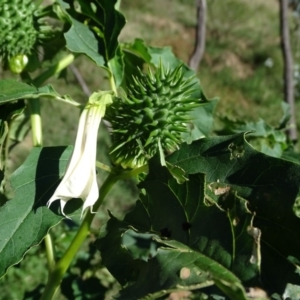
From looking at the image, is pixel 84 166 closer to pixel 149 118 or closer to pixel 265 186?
pixel 149 118

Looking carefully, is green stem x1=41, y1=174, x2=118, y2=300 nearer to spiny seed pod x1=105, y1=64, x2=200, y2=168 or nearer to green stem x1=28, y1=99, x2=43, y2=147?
→ spiny seed pod x1=105, y1=64, x2=200, y2=168

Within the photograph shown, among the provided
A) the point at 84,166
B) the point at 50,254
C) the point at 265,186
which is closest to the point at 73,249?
the point at 50,254

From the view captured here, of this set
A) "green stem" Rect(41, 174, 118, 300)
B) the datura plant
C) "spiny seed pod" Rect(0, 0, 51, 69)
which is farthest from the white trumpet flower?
"spiny seed pod" Rect(0, 0, 51, 69)

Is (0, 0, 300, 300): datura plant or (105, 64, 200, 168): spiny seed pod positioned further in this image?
(105, 64, 200, 168): spiny seed pod

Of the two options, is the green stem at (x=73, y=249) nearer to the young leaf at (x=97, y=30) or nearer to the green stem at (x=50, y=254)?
the green stem at (x=50, y=254)

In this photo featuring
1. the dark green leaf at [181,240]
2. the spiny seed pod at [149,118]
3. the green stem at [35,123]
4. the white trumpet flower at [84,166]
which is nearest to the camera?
the dark green leaf at [181,240]

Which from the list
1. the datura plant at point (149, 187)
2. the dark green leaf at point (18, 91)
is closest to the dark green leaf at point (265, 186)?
the datura plant at point (149, 187)
